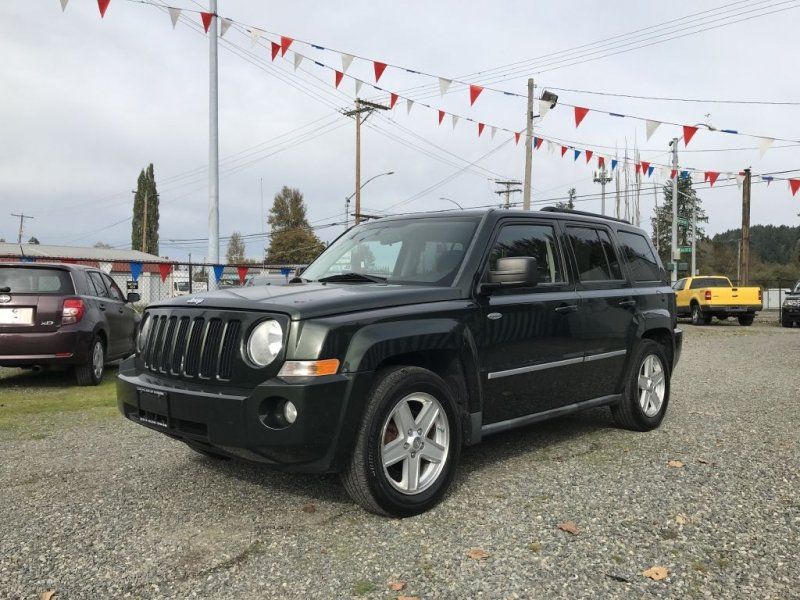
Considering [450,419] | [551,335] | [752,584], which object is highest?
[551,335]

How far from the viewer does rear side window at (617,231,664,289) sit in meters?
5.73

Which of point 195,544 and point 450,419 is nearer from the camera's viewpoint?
point 195,544

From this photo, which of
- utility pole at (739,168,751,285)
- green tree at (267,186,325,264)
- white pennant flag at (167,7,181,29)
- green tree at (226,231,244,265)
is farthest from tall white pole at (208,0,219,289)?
green tree at (226,231,244,265)

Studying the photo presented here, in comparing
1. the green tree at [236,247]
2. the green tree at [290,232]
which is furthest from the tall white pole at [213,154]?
the green tree at [236,247]

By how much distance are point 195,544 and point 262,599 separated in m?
0.69

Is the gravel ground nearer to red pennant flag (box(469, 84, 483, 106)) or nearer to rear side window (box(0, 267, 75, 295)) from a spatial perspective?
rear side window (box(0, 267, 75, 295))

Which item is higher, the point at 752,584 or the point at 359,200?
the point at 359,200

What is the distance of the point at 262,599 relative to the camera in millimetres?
2707

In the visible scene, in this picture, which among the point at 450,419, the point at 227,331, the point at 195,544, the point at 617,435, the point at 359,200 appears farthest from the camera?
the point at 359,200

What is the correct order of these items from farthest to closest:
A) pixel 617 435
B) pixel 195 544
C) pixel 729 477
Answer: pixel 617 435, pixel 729 477, pixel 195 544

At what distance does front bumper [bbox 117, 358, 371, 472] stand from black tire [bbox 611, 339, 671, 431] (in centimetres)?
292

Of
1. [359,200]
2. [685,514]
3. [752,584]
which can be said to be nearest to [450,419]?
[685,514]

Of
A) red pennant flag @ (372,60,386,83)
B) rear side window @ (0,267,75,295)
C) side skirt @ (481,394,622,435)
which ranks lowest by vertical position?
side skirt @ (481,394,622,435)

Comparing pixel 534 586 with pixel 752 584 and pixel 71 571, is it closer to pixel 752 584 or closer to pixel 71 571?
pixel 752 584
